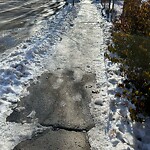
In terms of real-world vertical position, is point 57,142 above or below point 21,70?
below

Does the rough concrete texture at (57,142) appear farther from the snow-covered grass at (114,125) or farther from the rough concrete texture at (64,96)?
the snow-covered grass at (114,125)

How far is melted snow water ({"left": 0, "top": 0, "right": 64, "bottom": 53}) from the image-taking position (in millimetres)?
11469

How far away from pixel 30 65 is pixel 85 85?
1.90 meters

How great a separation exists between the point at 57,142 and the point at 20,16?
11.7 meters

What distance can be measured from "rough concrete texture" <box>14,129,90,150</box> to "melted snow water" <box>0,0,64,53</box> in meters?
5.46

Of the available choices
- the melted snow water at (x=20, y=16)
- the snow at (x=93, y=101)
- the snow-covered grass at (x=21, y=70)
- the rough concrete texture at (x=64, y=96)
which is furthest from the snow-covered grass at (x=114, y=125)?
the melted snow water at (x=20, y=16)

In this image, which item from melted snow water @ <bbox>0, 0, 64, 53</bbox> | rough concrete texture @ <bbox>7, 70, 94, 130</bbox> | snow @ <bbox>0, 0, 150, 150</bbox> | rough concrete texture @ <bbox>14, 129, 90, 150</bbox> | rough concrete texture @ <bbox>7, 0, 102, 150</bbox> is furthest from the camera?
melted snow water @ <bbox>0, 0, 64, 53</bbox>

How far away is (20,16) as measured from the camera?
15.5m

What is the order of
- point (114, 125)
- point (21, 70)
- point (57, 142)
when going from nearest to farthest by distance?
point (57, 142) < point (114, 125) < point (21, 70)

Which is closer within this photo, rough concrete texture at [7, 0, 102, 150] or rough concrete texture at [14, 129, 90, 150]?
rough concrete texture at [14, 129, 90, 150]

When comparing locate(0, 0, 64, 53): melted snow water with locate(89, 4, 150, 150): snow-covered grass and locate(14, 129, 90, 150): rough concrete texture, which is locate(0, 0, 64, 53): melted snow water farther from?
locate(14, 129, 90, 150): rough concrete texture

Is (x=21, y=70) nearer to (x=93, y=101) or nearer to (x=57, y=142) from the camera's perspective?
(x=93, y=101)

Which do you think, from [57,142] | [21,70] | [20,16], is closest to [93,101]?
[57,142]

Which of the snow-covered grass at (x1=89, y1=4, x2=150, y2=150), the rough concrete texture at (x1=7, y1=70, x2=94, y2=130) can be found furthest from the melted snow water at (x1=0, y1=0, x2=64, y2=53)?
the snow-covered grass at (x1=89, y1=4, x2=150, y2=150)
